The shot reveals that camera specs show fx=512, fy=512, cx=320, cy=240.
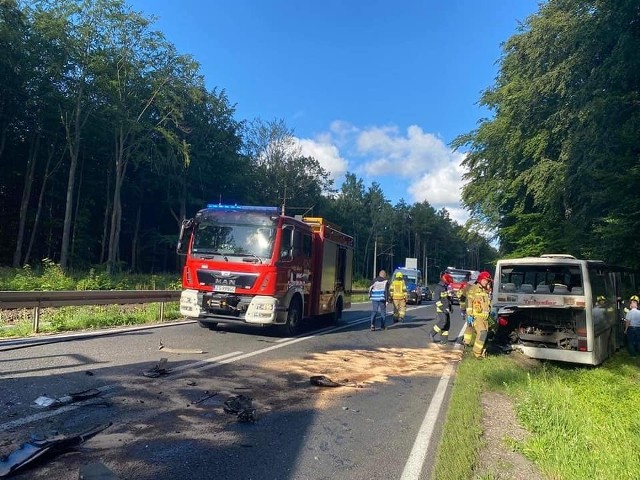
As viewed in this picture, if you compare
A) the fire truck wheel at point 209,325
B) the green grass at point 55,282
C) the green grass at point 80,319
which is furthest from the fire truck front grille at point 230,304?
the green grass at point 55,282

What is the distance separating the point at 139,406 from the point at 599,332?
8.49 metres

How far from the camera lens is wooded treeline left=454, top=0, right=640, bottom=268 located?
17.2 metres

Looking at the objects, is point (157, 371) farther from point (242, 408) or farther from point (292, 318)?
point (292, 318)

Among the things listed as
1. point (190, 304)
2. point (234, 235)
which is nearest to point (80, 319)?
point (190, 304)

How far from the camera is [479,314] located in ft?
33.9

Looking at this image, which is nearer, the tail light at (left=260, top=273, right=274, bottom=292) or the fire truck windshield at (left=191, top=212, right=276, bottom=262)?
the tail light at (left=260, top=273, right=274, bottom=292)

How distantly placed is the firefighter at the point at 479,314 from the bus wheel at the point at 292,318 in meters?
3.95

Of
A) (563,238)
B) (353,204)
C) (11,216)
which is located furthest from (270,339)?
(353,204)

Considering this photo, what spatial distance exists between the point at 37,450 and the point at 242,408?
83.2 inches

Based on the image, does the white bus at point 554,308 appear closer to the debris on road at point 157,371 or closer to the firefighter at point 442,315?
the firefighter at point 442,315

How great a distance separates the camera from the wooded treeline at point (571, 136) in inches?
677

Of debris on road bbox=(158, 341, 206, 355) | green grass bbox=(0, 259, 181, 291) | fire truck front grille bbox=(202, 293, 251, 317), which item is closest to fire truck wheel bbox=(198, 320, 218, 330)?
fire truck front grille bbox=(202, 293, 251, 317)

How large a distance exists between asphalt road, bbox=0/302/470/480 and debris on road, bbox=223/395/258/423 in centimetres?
5

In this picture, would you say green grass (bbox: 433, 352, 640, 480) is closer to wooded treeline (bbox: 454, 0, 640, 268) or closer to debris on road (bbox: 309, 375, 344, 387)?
debris on road (bbox: 309, 375, 344, 387)
